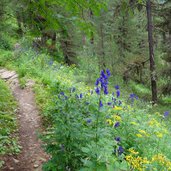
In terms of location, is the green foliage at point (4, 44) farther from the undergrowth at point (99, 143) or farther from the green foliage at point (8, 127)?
the undergrowth at point (99, 143)

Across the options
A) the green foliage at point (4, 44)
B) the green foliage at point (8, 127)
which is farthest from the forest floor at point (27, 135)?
the green foliage at point (4, 44)

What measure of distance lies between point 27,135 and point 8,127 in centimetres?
58

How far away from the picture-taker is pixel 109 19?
23.2 m

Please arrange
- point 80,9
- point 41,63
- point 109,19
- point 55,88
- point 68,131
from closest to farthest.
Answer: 1. point 68,131
2. point 80,9
3. point 55,88
4. point 41,63
5. point 109,19

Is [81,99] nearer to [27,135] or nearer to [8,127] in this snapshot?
[27,135]

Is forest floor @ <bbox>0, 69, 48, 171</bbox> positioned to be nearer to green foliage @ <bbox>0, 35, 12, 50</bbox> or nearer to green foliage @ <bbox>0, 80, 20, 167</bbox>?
green foliage @ <bbox>0, 80, 20, 167</bbox>

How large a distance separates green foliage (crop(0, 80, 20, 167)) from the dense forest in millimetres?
20

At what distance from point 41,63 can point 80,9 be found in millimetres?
9509

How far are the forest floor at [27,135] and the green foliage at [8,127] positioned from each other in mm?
151

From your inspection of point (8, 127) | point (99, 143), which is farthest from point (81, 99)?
point (99, 143)

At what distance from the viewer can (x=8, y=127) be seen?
6711 mm

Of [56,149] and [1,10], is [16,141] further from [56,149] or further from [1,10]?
[1,10]

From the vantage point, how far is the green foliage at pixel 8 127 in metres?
5.64

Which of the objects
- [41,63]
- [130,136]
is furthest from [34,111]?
[41,63]
